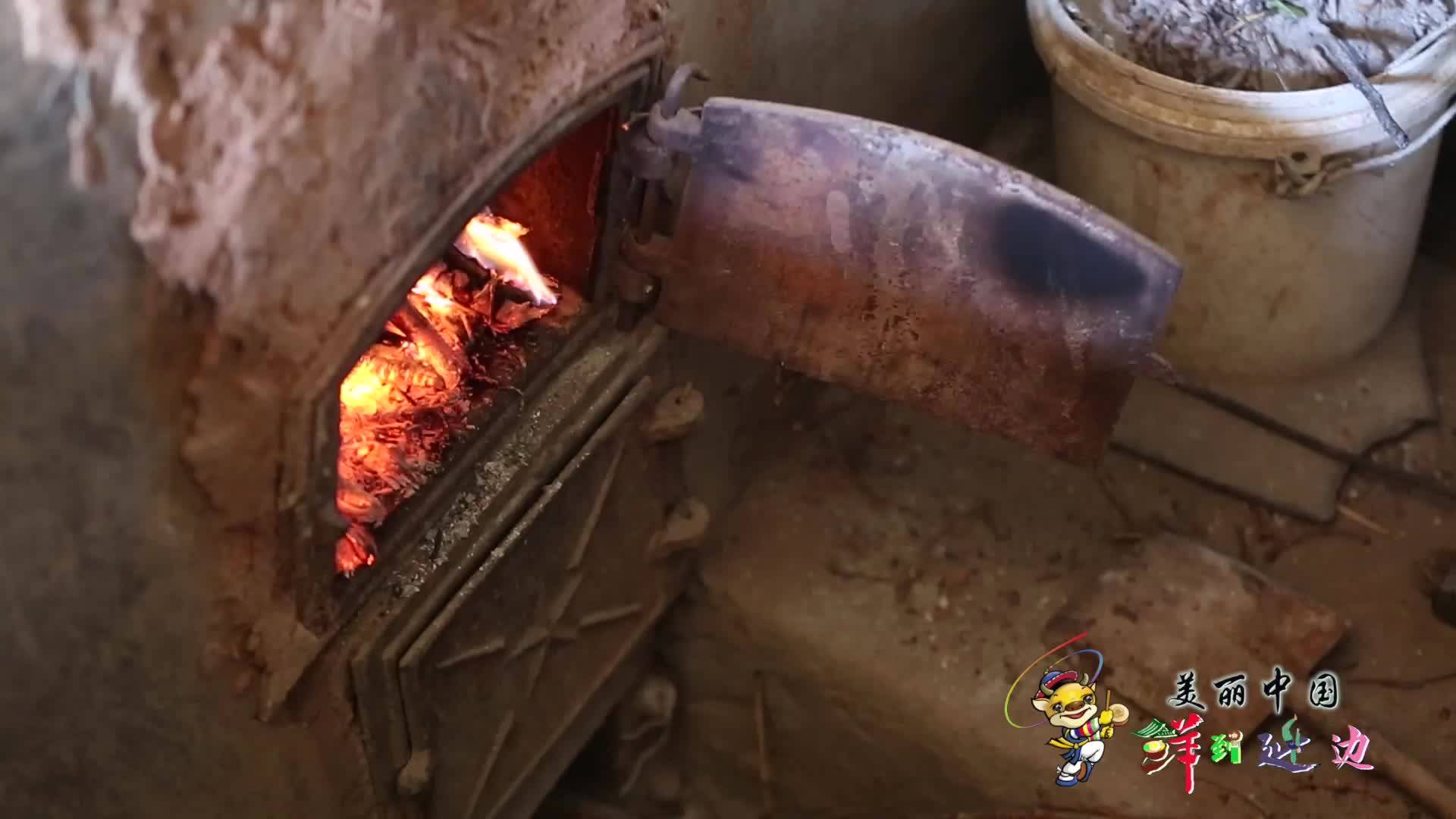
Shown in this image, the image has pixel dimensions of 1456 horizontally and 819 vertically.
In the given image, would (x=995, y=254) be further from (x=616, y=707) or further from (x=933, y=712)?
(x=616, y=707)

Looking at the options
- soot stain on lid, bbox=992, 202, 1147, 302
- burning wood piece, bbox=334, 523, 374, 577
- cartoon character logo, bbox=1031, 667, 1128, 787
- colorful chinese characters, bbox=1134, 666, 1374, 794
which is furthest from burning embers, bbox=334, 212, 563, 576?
colorful chinese characters, bbox=1134, 666, 1374, 794

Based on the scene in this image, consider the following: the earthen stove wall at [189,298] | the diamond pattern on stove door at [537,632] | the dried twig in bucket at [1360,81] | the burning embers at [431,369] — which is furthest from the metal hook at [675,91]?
the dried twig in bucket at [1360,81]

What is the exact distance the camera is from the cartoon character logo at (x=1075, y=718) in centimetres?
176

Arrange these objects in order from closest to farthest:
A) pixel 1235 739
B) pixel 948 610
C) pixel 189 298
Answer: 1. pixel 189 298
2. pixel 1235 739
3. pixel 948 610

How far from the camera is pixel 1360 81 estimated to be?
1.84 metres

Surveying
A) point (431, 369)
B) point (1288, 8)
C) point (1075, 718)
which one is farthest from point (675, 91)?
point (1288, 8)

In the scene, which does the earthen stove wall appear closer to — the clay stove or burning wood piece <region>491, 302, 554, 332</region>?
the clay stove

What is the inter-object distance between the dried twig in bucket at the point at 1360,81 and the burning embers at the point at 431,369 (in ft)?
4.00

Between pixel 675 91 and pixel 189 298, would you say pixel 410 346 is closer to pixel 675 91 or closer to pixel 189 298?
pixel 675 91

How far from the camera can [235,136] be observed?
924mm

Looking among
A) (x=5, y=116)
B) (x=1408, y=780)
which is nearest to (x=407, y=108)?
(x=5, y=116)

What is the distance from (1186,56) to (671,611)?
Result: 1194 millimetres

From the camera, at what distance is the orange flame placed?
1.54m

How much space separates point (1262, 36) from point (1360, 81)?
0.58ft
